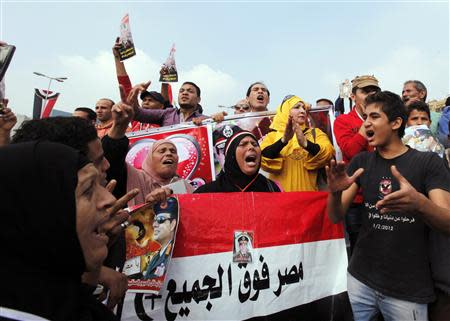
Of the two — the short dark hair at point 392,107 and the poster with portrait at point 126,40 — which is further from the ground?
the poster with portrait at point 126,40

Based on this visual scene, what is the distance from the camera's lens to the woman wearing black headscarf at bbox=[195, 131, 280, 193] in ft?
10.9

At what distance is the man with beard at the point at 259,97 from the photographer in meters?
4.81

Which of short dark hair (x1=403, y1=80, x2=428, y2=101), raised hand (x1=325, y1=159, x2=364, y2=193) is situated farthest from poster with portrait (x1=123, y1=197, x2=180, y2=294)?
short dark hair (x1=403, y1=80, x2=428, y2=101)

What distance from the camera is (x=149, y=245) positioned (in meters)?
2.33

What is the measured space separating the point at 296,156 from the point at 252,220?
44.8 inches

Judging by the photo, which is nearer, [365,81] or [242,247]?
[242,247]

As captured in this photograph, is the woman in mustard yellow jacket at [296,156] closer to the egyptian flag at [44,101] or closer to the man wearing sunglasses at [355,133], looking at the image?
the man wearing sunglasses at [355,133]

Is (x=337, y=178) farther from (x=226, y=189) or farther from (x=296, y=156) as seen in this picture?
(x=296, y=156)

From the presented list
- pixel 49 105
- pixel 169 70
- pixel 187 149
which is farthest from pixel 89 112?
pixel 49 105

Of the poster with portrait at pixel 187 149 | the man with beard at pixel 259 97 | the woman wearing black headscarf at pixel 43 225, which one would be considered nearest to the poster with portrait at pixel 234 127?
the poster with portrait at pixel 187 149

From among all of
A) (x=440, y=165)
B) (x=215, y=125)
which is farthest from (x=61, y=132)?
(x=215, y=125)

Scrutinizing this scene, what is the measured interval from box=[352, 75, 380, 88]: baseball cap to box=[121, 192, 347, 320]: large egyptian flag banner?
151 centimetres

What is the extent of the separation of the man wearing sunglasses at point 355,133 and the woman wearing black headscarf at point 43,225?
8.18 feet

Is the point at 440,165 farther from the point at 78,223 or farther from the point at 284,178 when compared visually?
the point at 78,223
